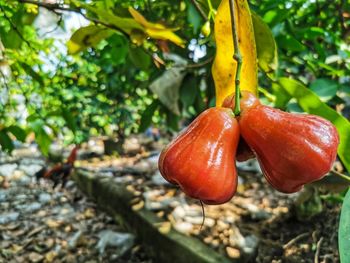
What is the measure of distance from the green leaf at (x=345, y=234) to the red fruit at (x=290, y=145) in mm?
58

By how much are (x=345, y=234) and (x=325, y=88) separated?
3.20ft

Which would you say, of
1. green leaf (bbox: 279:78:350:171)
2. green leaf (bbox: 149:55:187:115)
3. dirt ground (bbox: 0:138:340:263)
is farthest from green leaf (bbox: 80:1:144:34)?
dirt ground (bbox: 0:138:340:263)

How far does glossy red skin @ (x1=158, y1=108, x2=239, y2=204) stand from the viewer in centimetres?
48

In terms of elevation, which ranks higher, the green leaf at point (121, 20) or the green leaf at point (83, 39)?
the green leaf at point (121, 20)

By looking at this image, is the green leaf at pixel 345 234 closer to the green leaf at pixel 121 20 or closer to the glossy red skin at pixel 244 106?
the glossy red skin at pixel 244 106

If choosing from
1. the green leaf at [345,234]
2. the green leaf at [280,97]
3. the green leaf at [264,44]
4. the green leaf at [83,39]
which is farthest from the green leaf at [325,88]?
the green leaf at [345,234]

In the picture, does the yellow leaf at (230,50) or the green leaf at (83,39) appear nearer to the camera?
the yellow leaf at (230,50)

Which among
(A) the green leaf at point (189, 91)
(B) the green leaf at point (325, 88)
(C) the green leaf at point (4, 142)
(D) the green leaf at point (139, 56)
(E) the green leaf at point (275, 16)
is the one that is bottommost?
(A) the green leaf at point (189, 91)

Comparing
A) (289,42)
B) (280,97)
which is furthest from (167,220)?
(280,97)

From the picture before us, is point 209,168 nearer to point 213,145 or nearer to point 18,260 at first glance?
point 213,145

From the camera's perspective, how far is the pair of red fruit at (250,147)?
1.58 ft

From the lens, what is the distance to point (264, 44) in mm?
723

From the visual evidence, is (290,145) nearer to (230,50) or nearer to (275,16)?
(230,50)

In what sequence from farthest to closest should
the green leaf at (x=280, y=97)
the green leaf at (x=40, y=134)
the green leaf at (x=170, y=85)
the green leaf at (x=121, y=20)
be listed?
the green leaf at (x=170, y=85) < the green leaf at (x=40, y=134) < the green leaf at (x=280, y=97) < the green leaf at (x=121, y=20)
